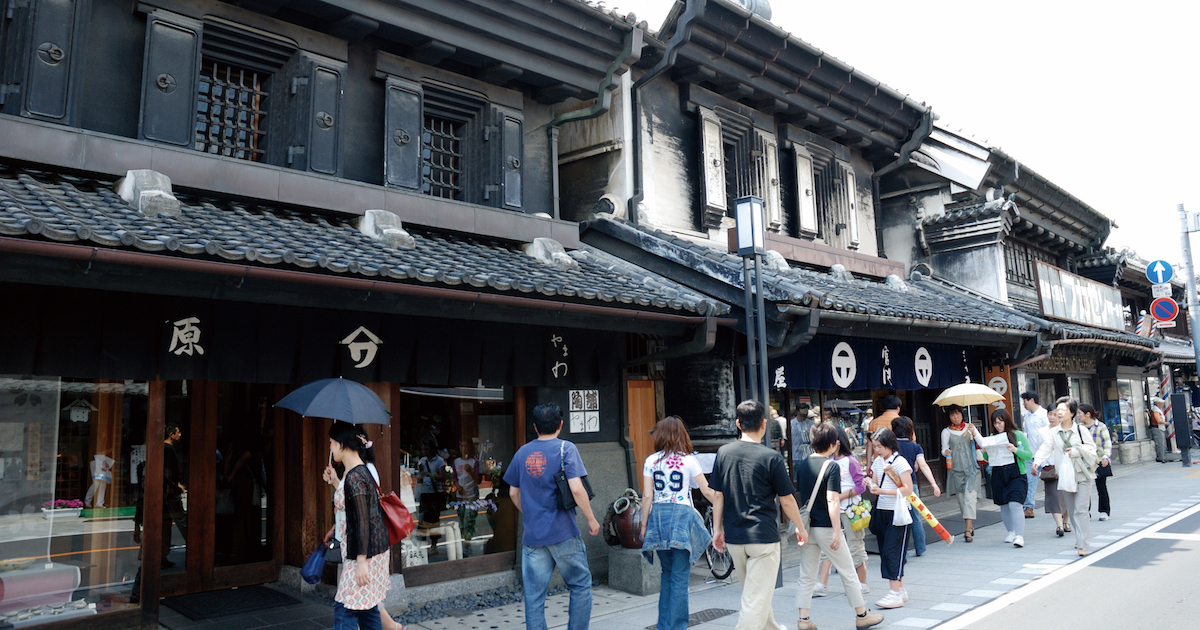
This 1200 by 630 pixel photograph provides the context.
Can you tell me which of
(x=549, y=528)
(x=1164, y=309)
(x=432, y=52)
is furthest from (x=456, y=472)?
(x=1164, y=309)

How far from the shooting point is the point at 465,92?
1056cm

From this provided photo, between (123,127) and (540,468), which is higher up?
(123,127)

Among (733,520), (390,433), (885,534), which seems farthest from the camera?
(390,433)

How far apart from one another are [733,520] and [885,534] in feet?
8.31

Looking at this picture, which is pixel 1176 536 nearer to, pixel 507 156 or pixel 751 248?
pixel 751 248

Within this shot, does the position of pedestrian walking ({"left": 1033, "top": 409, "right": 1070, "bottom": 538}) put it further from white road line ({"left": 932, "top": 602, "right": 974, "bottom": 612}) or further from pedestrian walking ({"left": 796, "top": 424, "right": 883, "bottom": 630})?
pedestrian walking ({"left": 796, "top": 424, "right": 883, "bottom": 630})

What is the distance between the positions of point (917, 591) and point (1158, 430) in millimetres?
21883

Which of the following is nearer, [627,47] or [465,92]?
[465,92]

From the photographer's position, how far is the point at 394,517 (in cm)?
592

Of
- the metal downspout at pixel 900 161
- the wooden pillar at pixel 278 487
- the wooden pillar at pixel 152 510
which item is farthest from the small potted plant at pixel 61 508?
the metal downspout at pixel 900 161

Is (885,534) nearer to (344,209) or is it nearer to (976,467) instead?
(976,467)

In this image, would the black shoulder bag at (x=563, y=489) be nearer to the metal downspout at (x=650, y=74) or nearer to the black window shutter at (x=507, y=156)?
the black window shutter at (x=507, y=156)

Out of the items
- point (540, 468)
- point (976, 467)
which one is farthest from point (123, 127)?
point (976, 467)

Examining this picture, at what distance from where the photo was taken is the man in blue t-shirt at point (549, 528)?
6180mm
